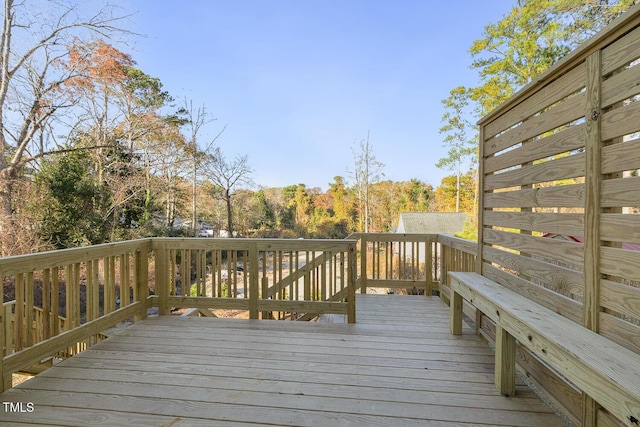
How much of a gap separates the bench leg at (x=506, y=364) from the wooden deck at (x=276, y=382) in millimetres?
58

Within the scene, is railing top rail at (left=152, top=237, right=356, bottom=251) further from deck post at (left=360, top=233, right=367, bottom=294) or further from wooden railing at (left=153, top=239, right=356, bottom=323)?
deck post at (left=360, top=233, right=367, bottom=294)

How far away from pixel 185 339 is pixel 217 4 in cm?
853

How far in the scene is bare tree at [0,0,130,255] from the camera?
25.0ft

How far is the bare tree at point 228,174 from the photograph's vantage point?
14297 mm

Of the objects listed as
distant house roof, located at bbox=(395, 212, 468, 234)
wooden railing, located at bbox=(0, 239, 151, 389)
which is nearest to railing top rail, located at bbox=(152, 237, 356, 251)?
wooden railing, located at bbox=(0, 239, 151, 389)

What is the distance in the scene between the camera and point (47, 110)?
868cm

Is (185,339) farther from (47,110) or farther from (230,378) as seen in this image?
(47,110)

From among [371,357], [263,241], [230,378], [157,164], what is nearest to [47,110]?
[157,164]

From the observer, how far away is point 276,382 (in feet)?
6.16

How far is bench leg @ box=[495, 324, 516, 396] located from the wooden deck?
6 cm

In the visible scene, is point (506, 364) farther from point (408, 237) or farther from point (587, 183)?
point (408, 237)

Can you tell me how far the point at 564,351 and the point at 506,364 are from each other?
0.67 meters

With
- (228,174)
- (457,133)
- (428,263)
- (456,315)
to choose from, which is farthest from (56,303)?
(457,133)

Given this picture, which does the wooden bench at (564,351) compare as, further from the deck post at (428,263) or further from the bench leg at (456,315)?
the deck post at (428,263)
